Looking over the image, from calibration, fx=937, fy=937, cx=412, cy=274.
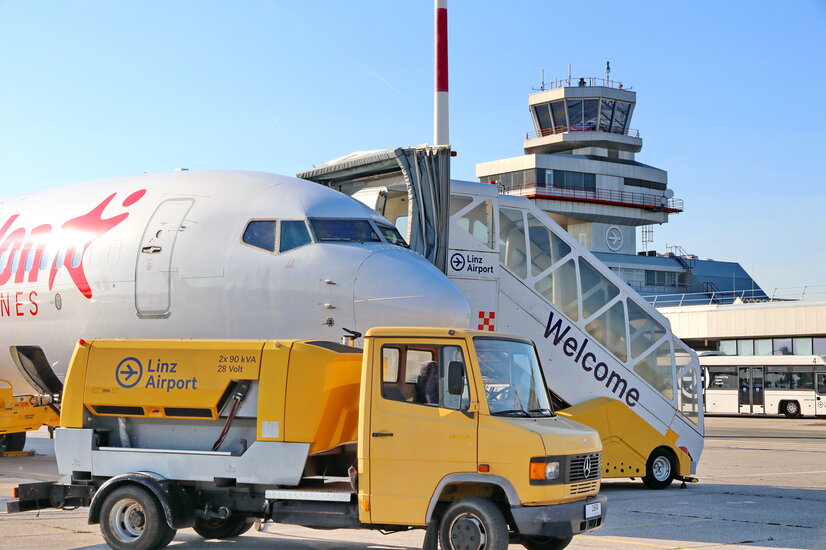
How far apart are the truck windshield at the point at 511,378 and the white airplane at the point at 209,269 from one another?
102 inches

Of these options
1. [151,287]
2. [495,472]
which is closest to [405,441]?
[495,472]

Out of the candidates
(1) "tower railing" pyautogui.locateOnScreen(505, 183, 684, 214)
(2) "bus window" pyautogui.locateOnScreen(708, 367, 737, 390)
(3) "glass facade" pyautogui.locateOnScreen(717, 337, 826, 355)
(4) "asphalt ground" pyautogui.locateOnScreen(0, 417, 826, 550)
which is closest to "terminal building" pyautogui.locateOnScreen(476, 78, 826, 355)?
(1) "tower railing" pyautogui.locateOnScreen(505, 183, 684, 214)

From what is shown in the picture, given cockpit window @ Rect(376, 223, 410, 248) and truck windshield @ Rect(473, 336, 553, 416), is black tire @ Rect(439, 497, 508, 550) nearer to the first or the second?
truck windshield @ Rect(473, 336, 553, 416)

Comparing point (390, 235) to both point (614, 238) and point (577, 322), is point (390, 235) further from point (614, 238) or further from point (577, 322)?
point (614, 238)

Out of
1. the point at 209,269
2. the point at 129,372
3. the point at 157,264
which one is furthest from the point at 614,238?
the point at 129,372

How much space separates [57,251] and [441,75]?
60.1 feet

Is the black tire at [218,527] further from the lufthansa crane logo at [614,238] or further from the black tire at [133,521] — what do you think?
the lufthansa crane logo at [614,238]

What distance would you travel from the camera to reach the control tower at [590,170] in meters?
80.2

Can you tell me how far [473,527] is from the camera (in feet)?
30.8

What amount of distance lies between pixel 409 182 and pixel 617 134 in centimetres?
6975

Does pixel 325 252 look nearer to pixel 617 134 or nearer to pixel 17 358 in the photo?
pixel 17 358

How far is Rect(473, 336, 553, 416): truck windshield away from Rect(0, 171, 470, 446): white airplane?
8.49 feet

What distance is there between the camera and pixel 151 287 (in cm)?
1447

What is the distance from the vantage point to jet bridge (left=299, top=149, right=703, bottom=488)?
58.5ft
